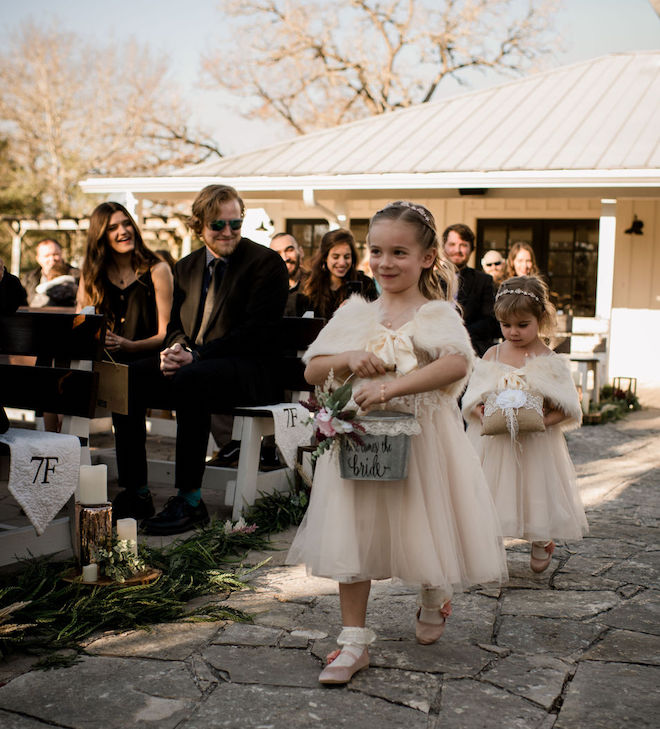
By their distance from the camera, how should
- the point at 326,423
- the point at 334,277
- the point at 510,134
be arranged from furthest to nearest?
the point at 510,134
the point at 334,277
the point at 326,423

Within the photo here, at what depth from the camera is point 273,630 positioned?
354cm

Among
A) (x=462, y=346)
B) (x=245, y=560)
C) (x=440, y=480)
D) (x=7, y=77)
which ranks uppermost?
(x=7, y=77)

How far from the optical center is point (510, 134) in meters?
13.9

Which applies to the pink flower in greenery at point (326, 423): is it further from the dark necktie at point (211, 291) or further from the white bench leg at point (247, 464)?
the dark necktie at point (211, 291)

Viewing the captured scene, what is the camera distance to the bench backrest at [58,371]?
4344 mm

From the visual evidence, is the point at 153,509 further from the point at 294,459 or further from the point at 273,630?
the point at 273,630

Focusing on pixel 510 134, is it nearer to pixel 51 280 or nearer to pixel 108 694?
pixel 51 280

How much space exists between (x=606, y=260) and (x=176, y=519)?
363 inches

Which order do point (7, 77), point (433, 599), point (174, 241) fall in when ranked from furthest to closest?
1. point (7, 77)
2. point (174, 241)
3. point (433, 599)

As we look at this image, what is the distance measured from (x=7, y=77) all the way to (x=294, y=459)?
38061 millimetres

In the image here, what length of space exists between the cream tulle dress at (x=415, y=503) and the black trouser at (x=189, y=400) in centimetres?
181

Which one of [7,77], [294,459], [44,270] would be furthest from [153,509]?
[7,77]

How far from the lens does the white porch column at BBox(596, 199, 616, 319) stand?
1252 centimetres

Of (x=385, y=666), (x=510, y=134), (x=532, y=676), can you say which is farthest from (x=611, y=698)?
(x=510, y=134)
